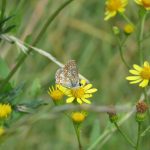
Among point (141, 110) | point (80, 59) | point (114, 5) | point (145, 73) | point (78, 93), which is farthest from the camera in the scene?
point (80, 59)

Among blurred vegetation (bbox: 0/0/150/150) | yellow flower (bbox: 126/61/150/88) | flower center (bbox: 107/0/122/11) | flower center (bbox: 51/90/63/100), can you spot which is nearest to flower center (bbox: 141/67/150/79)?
yellow flower (bbox: 126/61/150/88)

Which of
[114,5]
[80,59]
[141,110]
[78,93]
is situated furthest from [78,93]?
[80,59]

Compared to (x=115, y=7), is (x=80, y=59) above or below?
below

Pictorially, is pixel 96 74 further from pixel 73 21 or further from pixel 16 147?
pixel 16 147

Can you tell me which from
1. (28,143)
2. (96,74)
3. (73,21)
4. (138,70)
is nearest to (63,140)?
(28,143)

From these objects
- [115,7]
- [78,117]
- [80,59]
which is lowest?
[80,59]

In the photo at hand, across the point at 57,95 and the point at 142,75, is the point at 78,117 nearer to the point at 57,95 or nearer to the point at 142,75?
the point at 57,95

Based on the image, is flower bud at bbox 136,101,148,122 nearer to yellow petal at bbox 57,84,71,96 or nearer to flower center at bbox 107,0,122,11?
yellow petal at bbox 57,84,71,96

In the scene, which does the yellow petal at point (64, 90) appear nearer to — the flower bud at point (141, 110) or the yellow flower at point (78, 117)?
the yellow flower at point (78, 117)
